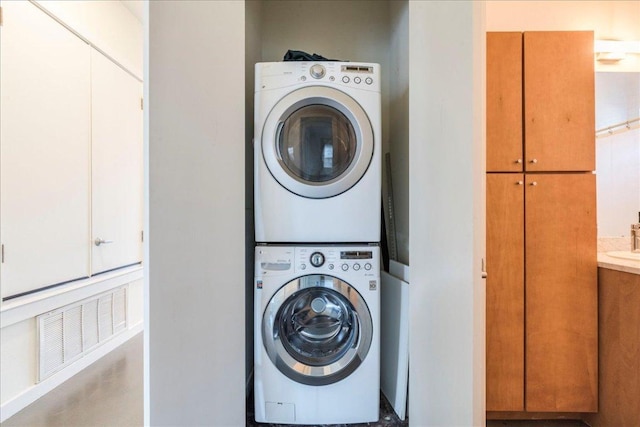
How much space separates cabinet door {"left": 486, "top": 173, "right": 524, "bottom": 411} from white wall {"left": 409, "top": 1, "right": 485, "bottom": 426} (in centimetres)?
57

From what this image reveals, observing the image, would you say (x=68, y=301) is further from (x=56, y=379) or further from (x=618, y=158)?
(x=618, y=158)

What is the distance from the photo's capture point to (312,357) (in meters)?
1.50

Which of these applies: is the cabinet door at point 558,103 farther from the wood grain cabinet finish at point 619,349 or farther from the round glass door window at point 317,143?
the round glass door window at point 317,143

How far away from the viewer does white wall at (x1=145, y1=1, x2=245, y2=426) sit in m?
1.12

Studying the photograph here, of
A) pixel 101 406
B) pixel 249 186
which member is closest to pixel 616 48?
pixel 249 186

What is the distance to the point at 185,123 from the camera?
119cm

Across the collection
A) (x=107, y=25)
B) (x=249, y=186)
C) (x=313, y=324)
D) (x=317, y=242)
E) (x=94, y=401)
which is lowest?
(x=94, y=401)

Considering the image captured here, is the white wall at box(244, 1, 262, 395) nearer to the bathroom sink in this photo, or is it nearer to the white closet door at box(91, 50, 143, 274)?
the white closet door at box(91, 50, 143, 274)

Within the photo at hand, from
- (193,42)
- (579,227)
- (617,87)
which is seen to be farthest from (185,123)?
(617,87)

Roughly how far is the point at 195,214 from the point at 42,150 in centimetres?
162

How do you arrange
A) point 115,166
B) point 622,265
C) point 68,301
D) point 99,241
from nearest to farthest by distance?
point 622,265 < point 68,301 < point 99,241 < point 115,166

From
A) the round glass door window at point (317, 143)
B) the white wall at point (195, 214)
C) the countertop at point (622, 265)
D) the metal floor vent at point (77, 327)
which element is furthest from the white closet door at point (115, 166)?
the countertop at point (622, 265)

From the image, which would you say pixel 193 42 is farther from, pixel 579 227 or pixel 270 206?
pixel 579 227

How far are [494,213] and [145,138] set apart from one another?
167 centimetres
